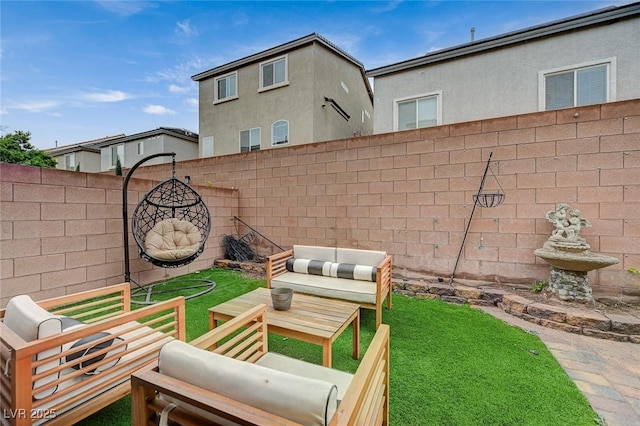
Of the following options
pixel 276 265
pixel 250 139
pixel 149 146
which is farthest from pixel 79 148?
→ pixel 276 265

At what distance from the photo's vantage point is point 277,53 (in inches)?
361

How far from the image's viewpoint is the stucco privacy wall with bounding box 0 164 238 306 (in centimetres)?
319

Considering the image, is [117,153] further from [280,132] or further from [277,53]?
[277,53]

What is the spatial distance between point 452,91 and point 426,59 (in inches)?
41.5

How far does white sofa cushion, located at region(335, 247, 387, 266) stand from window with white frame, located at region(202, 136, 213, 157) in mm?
8735

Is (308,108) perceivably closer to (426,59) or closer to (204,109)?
(426,59)

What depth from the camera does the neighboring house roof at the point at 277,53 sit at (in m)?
8.63

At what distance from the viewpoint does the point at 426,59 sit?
22.5 ft

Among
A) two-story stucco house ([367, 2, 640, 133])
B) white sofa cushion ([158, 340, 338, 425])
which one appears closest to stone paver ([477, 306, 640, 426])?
white sofa cushion ([158, 340, 338, 425])

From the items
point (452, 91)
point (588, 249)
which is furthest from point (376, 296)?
point (452, 91)

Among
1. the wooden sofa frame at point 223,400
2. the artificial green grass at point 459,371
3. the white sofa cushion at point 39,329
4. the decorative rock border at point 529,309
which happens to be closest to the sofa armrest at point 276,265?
the artificial green grass at point 459,371

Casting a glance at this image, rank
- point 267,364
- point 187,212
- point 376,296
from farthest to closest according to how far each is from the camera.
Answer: point 187,212, point 376,296, point 267,364

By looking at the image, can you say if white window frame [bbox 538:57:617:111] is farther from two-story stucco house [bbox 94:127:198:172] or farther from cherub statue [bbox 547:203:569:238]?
two-story stucco house [bbox 94:127:198:172]

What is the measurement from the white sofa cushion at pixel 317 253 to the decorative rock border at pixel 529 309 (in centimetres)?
120
